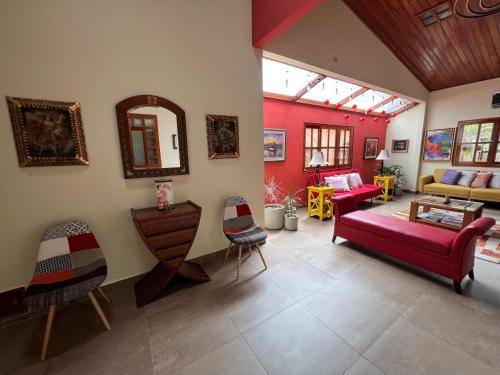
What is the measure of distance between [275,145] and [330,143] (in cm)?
189

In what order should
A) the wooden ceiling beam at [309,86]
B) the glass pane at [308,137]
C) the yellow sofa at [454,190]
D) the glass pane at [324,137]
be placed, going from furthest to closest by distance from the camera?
the glass pane at [324,137]
the glass pane at [308,137]
the yellow sofa at [454,190]
the wooden ceiling beam at [309,86]

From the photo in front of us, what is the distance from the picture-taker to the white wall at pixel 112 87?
5.24ft

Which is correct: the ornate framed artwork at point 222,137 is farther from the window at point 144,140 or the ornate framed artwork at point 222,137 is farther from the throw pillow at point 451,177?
the throw pillow at point 451,177

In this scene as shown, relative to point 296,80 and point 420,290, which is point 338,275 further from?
point 296,80

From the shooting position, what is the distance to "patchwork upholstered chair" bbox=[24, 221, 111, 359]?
1.42 m

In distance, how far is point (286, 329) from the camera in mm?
1599

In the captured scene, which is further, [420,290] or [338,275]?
[338,275]

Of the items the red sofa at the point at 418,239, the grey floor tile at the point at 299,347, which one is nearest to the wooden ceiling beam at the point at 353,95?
the red sofa at the point at 418,239

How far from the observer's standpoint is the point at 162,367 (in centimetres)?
134

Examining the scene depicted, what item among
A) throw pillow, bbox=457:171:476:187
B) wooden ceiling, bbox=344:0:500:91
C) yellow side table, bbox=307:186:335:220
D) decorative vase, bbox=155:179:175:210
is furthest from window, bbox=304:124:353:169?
decorative vase, bbox=155:179:175:210

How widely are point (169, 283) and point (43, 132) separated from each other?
1.75 m

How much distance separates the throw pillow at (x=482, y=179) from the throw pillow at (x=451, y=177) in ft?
1.09

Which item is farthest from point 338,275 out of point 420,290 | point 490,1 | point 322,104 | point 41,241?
point 490,1

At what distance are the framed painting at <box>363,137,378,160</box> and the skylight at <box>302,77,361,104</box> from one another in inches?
79.6
